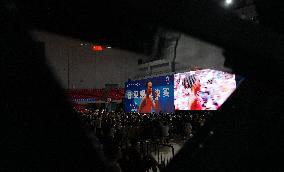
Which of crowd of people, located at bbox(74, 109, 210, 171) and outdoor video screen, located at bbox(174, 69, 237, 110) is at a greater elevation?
outdoor video screen, located at bbox(174, 69, 237, 110)

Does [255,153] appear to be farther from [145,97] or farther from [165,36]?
[145,97]

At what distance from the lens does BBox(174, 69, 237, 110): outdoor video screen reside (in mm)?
21147

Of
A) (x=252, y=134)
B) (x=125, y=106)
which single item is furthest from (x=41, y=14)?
(x=125, y=106)

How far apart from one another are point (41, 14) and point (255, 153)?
736mm

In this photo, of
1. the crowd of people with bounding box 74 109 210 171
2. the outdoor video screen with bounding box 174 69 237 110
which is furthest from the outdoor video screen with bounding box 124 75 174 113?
the crowd of people with bounding box 74 109 210 171

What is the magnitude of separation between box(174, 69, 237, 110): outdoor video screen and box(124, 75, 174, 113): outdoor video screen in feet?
3.58

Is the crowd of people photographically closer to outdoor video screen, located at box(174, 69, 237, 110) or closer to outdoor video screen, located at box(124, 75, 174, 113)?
outdoor video screen, located at box(174, 69, 237, 110)

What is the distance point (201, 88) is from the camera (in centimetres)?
2314

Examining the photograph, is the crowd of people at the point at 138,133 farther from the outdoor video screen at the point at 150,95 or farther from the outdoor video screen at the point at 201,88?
the outdoor video screen at the point at 150,95

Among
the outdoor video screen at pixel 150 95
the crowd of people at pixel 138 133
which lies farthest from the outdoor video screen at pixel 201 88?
the crowd of people at pixel 138 133

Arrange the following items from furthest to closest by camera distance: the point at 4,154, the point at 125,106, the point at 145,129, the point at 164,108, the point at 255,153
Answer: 1. the point at 125,106
2. the point at 164,108
3. the point at 145,129
4. the point at 255,153
5. the point at 4,154

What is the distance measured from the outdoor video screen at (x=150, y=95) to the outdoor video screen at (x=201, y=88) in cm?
109

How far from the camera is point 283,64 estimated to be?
812mm

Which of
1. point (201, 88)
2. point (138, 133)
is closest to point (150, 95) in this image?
point (201, 88)
